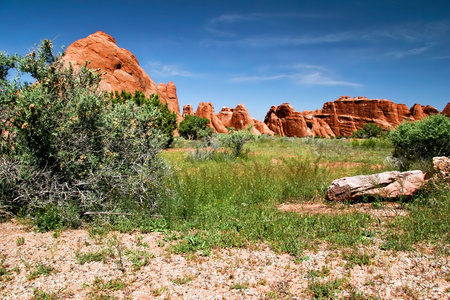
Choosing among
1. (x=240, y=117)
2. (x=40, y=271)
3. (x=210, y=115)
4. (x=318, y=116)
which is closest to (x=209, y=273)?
(x=40, y=271)

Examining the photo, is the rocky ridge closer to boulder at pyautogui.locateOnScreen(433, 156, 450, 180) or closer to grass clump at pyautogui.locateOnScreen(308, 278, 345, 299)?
boulder at pyautogui.locateOnScreen(433, 156, 450, 180)

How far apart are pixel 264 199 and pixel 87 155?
12.1 feet

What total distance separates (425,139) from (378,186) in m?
6.03

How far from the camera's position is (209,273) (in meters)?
3.10

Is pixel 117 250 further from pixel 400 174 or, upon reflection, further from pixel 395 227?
pixel 400 174

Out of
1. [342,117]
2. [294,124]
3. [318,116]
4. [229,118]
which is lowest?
[294,124]

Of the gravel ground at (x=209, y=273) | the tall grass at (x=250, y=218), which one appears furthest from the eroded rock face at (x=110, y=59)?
the gravel ground at (x=209, y=273)

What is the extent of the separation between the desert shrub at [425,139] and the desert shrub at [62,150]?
9482 millimetres

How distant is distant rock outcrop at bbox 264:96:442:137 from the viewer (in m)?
90.8

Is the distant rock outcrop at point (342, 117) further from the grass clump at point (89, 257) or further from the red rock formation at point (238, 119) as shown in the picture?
the grass clump at point (89, 257)

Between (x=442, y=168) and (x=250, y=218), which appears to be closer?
(x=250, y=218)

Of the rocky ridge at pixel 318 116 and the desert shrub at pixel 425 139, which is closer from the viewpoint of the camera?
the desert shrub at pixel 425 139

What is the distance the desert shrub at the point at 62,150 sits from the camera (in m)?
4.40

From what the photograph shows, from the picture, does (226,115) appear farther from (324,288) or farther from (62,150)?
(324,288)
